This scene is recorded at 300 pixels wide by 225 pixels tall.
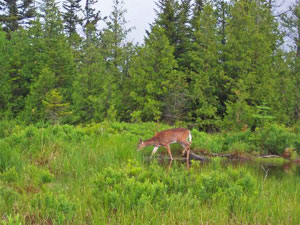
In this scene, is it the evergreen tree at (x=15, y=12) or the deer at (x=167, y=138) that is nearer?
the deer at (x=167, y=138)

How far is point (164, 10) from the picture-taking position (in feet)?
101

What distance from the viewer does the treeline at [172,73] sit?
25156 millimetres

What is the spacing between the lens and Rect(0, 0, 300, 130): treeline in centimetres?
2516

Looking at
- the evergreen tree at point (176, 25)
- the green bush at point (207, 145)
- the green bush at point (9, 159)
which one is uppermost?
the evergreen tree at point (176, 25)

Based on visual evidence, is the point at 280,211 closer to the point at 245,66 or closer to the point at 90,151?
the point at 90,151

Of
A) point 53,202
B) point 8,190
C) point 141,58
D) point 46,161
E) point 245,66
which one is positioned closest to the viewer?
point 53,202

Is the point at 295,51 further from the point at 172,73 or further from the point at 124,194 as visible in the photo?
the point at 124,194

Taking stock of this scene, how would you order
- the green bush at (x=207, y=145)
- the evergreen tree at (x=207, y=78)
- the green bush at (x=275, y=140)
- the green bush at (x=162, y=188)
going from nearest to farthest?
1. the green bush at (x=162, y=188)
2. the green bush at (x=275, y=140)
3. the green bush at (x=207, y=145)
4. the evergreen tree at (x=207, y=78)

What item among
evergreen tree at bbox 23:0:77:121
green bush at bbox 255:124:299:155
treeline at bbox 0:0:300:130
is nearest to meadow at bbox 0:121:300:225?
green bush at bbox 255:124:299:155

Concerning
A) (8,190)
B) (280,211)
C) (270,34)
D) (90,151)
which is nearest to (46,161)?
(90,151)

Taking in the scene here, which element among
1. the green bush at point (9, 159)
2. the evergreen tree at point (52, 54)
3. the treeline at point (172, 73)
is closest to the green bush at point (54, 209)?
the green bush at point (9, 159)

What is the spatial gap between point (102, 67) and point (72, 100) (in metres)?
3.72

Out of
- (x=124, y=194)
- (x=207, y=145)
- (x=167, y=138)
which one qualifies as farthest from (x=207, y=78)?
(x=124, y=194)

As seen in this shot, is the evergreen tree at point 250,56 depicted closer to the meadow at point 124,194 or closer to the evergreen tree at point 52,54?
the evergreen tree at point 52,54
